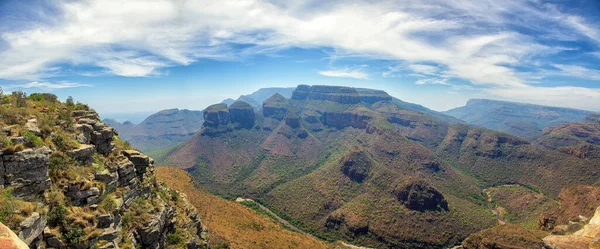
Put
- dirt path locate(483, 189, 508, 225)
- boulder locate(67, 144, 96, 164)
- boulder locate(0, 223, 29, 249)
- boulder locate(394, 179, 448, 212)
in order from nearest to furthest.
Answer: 1. boulder locate(0, 223, 29, 249)
2. boulder locate(67, 144, 96, 164)
3. boulder locate(394, 179, 448, 212)
4. dirt path locate(483, 189, 508, 225)

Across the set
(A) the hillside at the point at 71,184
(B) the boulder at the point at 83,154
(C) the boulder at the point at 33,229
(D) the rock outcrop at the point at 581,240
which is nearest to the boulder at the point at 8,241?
(A) the hillside at the point at 71,184

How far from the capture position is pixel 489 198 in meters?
174

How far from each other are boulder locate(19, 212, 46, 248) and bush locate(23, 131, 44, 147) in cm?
558

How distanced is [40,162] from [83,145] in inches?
226

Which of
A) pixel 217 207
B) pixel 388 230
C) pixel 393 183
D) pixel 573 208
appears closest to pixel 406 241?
pixel 388 230

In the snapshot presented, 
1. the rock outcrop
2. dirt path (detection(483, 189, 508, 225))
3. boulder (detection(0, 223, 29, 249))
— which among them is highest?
boulder (detection(0, 223, 29, 249))

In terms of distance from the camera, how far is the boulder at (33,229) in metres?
16.6

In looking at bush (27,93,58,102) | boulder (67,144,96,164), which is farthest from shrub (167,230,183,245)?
bush (27,93,58,102)

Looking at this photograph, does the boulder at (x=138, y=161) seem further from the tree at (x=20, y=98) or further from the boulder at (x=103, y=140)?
the tree at (x=20, y=98)

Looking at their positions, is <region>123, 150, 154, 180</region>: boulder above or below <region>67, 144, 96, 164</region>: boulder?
below

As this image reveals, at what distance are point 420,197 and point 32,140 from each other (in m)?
131

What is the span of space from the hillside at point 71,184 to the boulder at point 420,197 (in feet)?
367

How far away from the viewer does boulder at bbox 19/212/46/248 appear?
16.6m

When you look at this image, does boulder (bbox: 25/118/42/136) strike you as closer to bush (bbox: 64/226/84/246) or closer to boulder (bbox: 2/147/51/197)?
boulder (bbox: 2/147/51/197)
